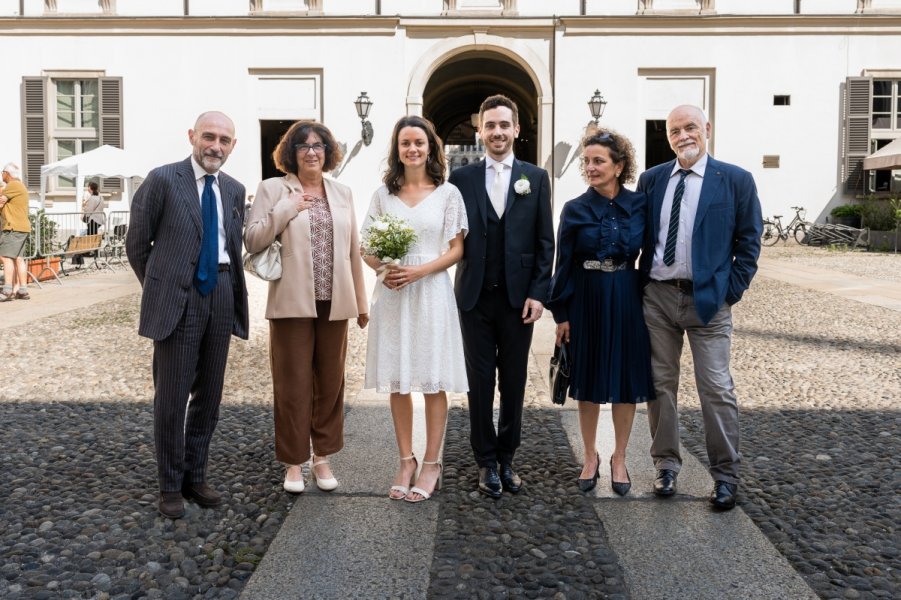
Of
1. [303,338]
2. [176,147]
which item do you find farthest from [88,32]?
[303,338]

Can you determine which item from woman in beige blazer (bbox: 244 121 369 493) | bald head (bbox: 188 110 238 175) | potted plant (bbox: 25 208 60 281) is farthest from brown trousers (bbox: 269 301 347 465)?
potted plant (bbox: 25 208 60 281)

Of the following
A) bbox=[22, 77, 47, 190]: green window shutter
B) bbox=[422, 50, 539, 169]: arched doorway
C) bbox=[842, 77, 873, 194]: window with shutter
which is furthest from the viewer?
bbox=[422, 50, 539, 169]: arched doorway

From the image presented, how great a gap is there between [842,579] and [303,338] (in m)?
→ 2.32

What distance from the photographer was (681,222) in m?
3.75

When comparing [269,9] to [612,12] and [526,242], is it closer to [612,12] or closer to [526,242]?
[612,12]

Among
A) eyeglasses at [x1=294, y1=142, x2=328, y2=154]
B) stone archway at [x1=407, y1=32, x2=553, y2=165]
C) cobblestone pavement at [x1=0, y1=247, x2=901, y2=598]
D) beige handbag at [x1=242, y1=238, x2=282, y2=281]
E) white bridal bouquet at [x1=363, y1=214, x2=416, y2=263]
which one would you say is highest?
stone archway at [x1=407, y1=32, x2=553, y2=165]

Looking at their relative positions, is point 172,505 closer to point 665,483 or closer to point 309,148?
point 309,148

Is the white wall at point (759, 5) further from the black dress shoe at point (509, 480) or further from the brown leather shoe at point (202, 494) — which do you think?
the brown leather shoe at point (202, 494)

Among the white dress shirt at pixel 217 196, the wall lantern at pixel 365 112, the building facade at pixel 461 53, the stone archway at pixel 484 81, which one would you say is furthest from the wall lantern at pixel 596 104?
the white dress shirt at pixel 217 196

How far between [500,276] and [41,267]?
1105cm

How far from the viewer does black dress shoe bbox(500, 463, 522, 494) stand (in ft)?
12.7

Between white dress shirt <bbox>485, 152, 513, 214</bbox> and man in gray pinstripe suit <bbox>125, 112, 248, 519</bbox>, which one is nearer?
man in gray pinstripe suit <bbox>125, 112, 248, 519</bbox>

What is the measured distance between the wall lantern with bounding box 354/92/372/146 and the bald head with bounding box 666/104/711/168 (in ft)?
52.6

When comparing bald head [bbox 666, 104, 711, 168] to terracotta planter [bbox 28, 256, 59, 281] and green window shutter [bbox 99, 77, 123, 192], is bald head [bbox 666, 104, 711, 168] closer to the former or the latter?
terracotta planter [bbox 28, 256, 59, 281]
